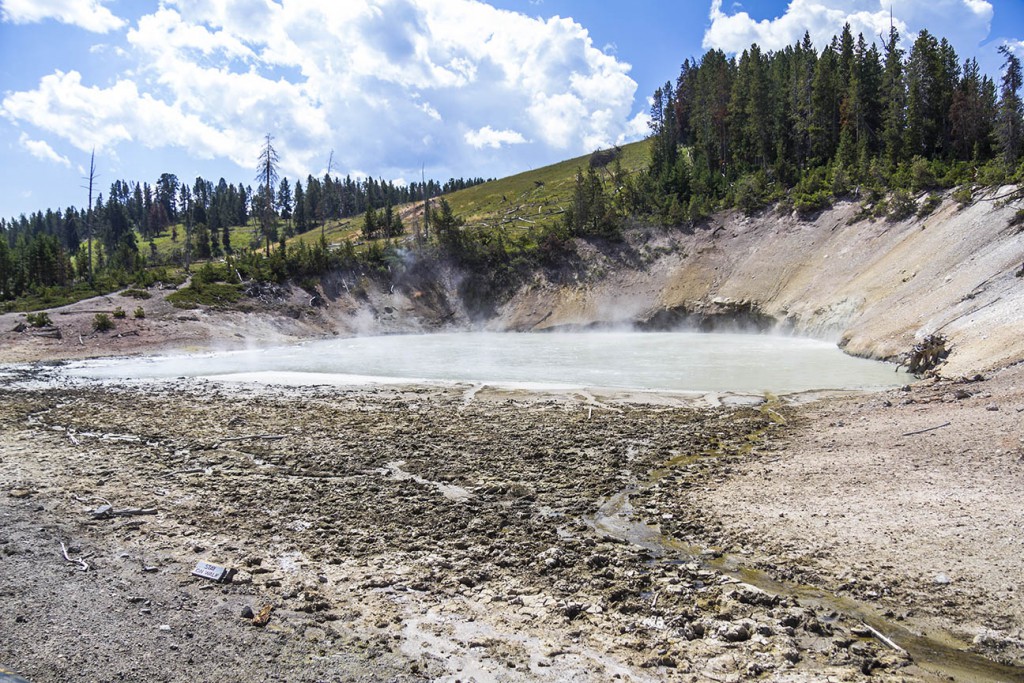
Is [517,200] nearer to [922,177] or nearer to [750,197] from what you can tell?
[750,197]

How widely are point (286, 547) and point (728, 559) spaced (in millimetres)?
6674

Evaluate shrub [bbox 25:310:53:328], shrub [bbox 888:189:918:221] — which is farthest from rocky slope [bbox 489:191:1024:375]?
shrub [bbox 25:310:53:328]

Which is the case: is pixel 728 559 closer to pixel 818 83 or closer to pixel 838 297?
pixel 838 297

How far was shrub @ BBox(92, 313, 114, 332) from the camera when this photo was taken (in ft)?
139

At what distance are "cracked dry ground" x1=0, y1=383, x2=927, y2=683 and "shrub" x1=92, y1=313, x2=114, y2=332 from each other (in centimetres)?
2907

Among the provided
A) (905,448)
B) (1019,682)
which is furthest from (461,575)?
(905,448)

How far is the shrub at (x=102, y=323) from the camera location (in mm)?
42344

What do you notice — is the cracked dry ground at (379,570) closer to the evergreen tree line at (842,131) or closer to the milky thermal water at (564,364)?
the milky thermal water at (564,364)

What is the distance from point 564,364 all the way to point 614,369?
11.1ft

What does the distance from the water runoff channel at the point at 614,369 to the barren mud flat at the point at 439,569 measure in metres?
0.15

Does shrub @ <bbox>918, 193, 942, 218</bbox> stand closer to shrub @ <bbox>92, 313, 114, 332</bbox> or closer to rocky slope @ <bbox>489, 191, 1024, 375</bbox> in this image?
rocky slope @ <bbox>489, 191, 1024, 375</bbox>

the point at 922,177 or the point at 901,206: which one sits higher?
the point at 922,177

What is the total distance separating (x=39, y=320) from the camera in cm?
4125

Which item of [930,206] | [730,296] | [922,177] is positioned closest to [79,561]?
[730,296]
